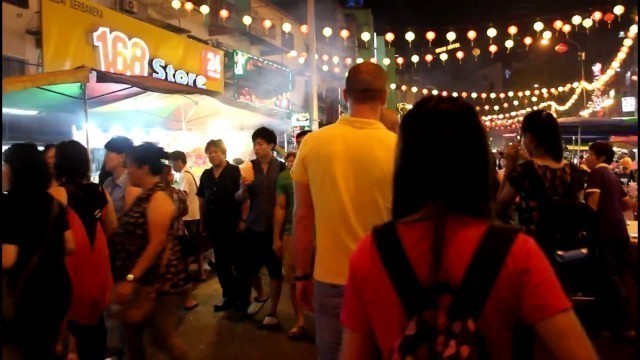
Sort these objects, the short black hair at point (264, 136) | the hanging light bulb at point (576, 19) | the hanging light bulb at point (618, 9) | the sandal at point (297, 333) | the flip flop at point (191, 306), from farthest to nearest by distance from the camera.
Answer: the hanging light bulb at point (576, 19), the hanging light bulb at point (618, 9), the flip flop at point (191, 306), the short black hair at point (264, 136), the sandal at point (297, 333)

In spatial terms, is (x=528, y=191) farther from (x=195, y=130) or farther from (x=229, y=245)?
(x=195, y=130)

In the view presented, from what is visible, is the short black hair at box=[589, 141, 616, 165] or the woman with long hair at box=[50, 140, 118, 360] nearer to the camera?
the woman with long hair at box=[50, 140, 118, 360]

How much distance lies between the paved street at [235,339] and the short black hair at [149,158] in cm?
200

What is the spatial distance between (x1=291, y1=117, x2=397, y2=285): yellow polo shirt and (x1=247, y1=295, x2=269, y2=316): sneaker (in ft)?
12.0

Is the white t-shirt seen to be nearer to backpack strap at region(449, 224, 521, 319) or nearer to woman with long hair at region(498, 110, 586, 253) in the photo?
woman with long hair at region(498, 110, 586, 253)

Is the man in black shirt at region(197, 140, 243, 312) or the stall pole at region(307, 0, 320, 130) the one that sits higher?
the stall pole at region(307, 0, 320, 130)

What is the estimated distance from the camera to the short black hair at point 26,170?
118 inches

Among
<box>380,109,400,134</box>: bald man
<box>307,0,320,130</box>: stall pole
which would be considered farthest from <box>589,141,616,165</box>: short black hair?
<box>307,0,320,130</box>: stall pole

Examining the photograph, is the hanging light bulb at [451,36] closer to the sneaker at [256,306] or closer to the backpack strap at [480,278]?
the sneaker at [256,306]

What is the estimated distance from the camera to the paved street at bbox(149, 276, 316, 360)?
4.88 metres

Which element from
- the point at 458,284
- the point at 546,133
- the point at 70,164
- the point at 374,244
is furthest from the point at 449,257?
the point at 70,164

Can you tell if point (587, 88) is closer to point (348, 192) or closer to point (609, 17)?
point (609, 17)

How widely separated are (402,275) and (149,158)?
289 centimetres

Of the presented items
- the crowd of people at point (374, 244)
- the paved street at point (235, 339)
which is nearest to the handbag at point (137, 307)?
the crowd of people at point (374, 244)
